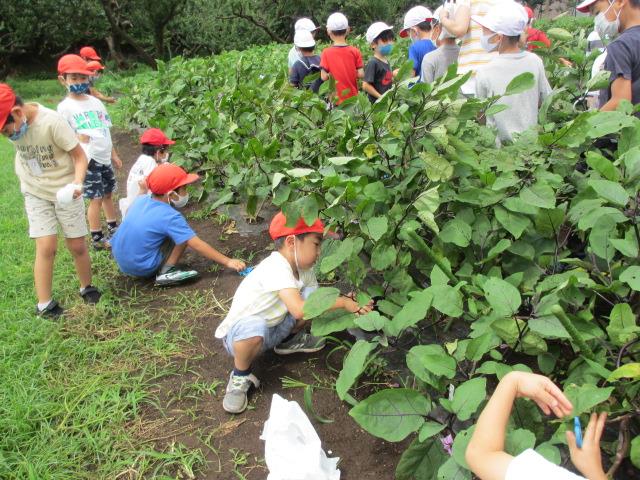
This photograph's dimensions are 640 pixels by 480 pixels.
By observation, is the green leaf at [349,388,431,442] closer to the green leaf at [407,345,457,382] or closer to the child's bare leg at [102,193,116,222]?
the green leaf at [407,345,457,382]

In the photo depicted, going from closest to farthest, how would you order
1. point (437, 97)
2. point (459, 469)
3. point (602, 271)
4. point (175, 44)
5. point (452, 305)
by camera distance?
point (459, 469), point (452, 305), point (602, 271), point (437, 97), point (175, 44)

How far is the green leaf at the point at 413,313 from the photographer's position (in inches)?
67.4

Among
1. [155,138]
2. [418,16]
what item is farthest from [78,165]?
[418,16]

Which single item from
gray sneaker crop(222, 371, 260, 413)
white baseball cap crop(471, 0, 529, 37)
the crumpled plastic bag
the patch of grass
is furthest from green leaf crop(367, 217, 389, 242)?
white baseball cap crop(471, 0, 529, 37)

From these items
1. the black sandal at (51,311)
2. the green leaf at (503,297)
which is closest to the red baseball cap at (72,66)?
the black sandal at (51,311)

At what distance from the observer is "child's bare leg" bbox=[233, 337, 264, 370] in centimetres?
235

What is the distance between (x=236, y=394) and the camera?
236cm

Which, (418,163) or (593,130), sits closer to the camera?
(593,130)

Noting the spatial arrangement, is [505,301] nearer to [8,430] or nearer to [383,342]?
[383,342]

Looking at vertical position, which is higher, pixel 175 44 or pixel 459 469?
pixel 459 469

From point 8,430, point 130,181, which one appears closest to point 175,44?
point 130,181

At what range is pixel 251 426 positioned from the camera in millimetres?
2273

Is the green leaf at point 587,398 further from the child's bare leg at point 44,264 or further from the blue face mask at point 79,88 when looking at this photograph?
the blue face mask at point 79,88

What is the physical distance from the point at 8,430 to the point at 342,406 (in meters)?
1.41
